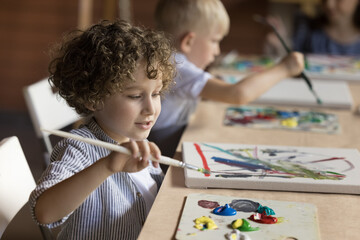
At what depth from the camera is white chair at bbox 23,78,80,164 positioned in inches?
64.5

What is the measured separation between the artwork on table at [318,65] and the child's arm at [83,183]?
1.47 metres

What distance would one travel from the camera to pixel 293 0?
3465 millimetres

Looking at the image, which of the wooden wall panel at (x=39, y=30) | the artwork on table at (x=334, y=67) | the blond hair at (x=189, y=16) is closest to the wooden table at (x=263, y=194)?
the blond hair at (x=189, y=16)

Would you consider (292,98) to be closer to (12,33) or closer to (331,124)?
(331,124)

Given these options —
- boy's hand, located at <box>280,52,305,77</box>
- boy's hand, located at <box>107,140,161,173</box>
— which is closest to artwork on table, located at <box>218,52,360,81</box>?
boy's hand, located at <box>280,52,305,77</box>

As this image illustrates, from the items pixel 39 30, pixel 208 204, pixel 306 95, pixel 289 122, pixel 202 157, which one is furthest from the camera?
pixel 39 30

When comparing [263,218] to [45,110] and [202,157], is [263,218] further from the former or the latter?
[45,110]

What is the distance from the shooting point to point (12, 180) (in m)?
1.17

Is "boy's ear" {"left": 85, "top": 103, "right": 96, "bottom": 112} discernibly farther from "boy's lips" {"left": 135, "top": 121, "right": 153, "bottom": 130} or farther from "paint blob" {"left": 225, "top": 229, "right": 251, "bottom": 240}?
"paint blob" {"left": 225, "top": 229, "right": 251, "bottom": 240}

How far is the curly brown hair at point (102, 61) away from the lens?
3.51 ft

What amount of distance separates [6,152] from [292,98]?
3.44 ft

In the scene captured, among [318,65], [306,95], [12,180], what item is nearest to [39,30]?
[318,65]

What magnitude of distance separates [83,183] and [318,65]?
177 centimetres

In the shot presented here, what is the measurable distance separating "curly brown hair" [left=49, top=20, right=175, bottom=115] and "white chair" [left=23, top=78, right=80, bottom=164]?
0.51 metres
